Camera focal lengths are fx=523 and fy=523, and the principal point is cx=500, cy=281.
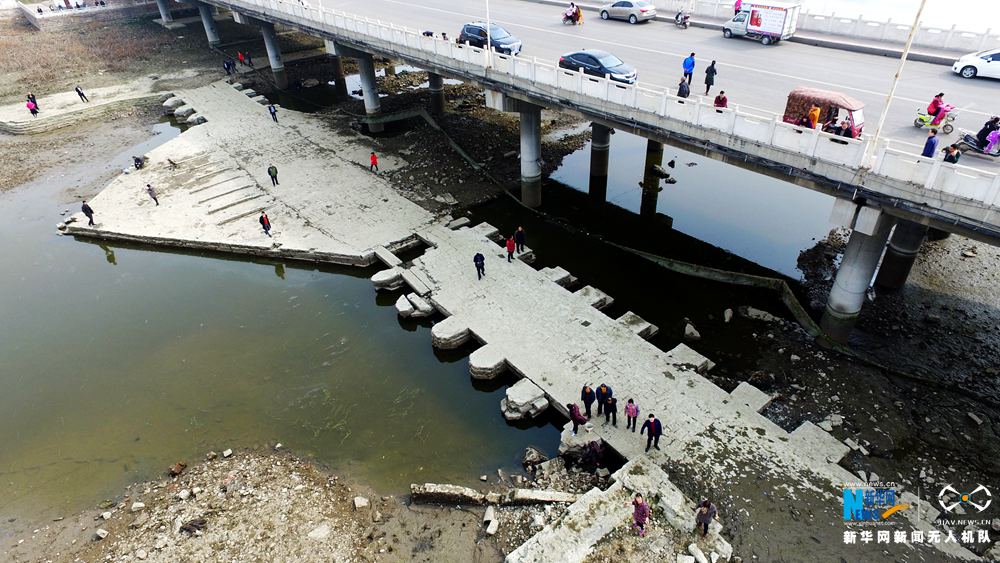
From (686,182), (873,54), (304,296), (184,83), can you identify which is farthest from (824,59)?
(184,83)

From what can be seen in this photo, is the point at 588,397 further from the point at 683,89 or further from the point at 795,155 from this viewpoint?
the point at 683,89

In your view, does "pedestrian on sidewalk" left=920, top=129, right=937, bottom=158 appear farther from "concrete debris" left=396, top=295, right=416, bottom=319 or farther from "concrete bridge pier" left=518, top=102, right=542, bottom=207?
"concrete debris" left=396, top=295, right=416, bottom=319

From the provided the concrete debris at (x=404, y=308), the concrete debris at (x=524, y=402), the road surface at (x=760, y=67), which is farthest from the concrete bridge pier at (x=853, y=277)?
the concrete debris at (x=404, y=308)

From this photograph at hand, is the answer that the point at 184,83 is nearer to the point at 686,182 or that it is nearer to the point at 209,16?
the point at 209,16

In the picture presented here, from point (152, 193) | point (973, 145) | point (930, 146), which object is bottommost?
point (152, 193)

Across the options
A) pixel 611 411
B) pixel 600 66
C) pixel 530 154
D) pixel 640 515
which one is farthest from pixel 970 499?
pixel 530 154

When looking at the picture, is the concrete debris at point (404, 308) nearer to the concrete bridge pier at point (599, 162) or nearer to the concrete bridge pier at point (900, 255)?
the concrete bridge pier at point (599, 162)

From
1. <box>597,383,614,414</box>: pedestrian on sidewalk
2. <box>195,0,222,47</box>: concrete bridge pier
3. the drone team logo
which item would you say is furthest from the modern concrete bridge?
<box>195,0,222,47</box>: concrete bridge pier
